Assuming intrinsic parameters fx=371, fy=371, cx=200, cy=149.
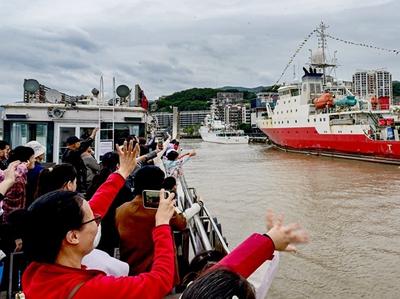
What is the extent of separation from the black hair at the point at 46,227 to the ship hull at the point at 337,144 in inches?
908

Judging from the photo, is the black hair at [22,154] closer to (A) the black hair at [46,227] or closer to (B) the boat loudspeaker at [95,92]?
(A) the black hair at [46,227]

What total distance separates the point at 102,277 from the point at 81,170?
11.4ft

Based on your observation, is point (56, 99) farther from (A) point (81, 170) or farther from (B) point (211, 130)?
(B) point (211, 130)

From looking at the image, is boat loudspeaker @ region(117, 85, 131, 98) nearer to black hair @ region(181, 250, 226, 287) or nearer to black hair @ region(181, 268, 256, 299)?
black hair @ region(181, 250, 226, 287)

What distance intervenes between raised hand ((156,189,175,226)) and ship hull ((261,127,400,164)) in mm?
22648

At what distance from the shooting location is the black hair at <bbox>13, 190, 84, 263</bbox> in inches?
48.3

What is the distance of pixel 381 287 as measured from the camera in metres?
5.17

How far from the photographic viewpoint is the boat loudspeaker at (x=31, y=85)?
7215 mm

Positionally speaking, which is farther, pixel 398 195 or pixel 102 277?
pixel 398 195

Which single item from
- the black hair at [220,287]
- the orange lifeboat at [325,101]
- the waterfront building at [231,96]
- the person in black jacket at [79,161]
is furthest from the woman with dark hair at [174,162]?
the waterfront building at [231,96]

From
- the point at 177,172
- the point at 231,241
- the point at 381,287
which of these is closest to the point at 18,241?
the point at 177,172

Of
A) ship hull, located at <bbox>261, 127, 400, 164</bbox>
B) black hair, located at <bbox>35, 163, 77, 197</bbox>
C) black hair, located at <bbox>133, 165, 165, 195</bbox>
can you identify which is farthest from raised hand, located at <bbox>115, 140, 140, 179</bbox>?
ship hull, located at <bbox>261, 127, 400, 164</bbox>

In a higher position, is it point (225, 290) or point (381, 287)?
point (225, 290)

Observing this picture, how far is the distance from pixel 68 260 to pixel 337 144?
27562mm
